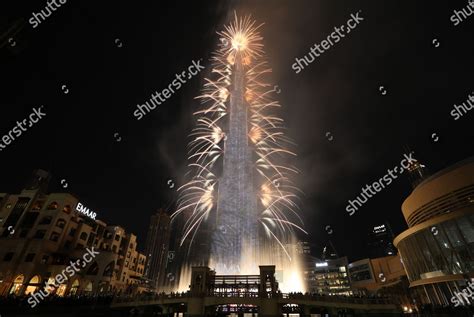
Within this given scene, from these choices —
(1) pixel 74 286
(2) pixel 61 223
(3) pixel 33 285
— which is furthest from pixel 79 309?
(2) pixel 61 223

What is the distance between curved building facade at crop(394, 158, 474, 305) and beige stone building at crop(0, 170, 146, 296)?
6443 cm

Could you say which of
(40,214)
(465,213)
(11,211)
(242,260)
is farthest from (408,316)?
(11,211)

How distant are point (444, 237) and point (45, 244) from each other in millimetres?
73148

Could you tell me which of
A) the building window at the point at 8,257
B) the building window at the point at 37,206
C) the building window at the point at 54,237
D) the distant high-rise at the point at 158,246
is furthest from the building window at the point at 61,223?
the distant high-rise at the point at 158,246

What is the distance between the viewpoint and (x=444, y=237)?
37.0m

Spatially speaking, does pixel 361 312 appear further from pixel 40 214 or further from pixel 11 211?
pixel 11 211

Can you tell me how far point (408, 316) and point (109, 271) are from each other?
6059 cm

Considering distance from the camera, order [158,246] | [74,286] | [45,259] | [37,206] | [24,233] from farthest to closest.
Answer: [158,246] < [37,206] < [74,286] < [24,233] < [45,259]

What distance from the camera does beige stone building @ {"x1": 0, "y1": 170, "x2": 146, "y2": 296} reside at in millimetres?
48219

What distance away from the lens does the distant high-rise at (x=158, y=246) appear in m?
156

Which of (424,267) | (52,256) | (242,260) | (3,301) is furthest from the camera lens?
(52,256)

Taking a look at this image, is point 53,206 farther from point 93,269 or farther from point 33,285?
point 93,269

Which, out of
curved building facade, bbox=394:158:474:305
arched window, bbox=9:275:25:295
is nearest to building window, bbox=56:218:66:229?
arched window, bbox=9:275:25:295

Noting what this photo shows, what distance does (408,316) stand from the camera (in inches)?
1266
